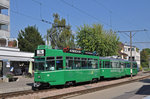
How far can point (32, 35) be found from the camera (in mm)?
49000

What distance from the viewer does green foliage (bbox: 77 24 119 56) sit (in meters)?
38.3

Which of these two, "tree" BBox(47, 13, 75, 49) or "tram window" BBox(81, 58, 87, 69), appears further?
"tree" BBox(47, 13, 75, 49)

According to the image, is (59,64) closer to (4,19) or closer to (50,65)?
(50,65)

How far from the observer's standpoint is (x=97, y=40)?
125ft

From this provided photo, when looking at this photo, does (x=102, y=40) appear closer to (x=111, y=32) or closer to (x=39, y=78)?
(x=111, y=32)

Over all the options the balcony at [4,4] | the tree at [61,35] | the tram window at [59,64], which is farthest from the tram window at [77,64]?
the tree at [61,35]

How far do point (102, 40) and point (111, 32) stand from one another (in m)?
4.26

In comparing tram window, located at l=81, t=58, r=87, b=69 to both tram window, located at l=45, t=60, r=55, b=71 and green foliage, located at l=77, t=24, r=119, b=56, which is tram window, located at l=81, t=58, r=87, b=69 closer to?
tram window, located at l=45, t=60, r=55, b=71

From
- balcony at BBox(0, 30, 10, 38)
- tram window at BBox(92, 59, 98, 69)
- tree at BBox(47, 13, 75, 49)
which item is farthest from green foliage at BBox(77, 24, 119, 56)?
tram window at BBox(92, 59, 98, 69)

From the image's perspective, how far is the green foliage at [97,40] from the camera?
1510 inches

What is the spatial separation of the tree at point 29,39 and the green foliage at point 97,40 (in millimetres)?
12718

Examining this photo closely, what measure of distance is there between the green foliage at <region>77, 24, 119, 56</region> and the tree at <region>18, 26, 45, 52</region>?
12.7m

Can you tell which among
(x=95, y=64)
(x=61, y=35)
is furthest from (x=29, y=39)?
(x=95, y=64)

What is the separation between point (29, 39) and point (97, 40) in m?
17.6
